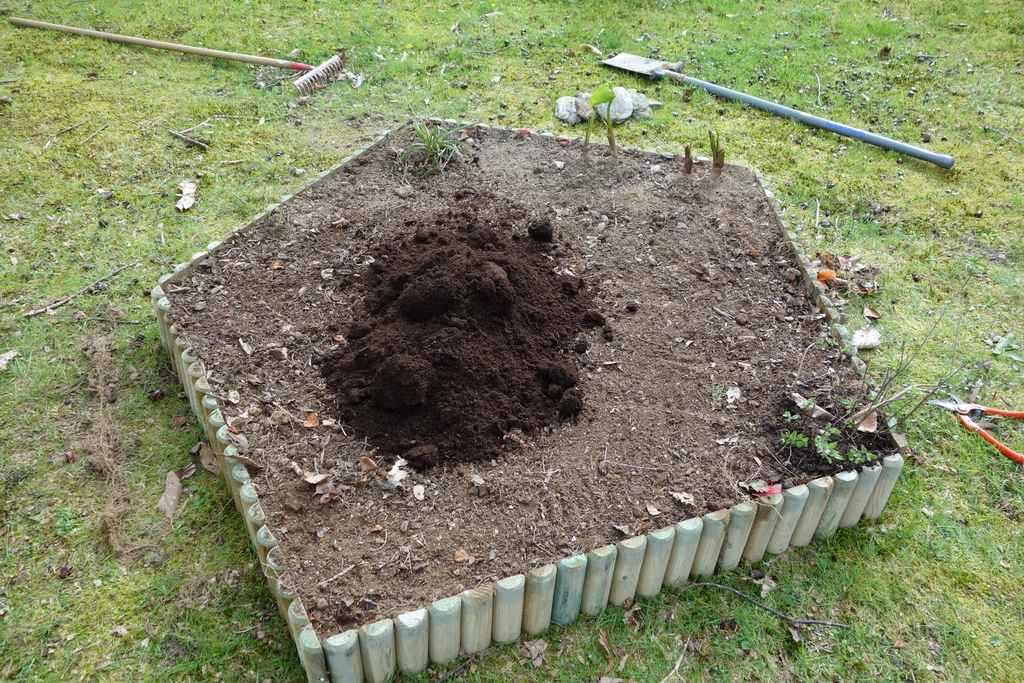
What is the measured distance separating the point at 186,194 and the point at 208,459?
295 cm

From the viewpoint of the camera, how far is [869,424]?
3.70 meters

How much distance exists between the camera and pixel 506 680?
3061mm

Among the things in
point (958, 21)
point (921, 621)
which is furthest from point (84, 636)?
point (958, 21)

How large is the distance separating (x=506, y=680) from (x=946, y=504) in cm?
245

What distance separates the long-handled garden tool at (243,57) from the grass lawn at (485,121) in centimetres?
14

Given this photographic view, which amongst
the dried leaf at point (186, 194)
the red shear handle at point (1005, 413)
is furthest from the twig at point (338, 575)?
the dried leaf at point (186, 194)

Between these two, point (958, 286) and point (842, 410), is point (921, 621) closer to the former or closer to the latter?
point (842, 410)

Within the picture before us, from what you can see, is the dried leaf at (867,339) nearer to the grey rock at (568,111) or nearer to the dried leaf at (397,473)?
the dried leaf at (397,473)

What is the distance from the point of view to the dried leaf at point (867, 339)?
15.5 feet

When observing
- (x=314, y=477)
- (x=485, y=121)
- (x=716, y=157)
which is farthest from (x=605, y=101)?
(x=314, y=477)

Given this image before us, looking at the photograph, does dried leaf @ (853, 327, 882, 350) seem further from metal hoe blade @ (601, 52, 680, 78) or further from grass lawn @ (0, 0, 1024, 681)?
metal hoe blade @ (601, 52, 680, 78)

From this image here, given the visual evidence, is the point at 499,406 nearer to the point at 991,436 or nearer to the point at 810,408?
→ the point at 810,408

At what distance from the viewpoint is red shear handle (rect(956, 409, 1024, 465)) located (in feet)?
13.3

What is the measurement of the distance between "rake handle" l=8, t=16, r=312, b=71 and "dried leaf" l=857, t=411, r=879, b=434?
6336mm
